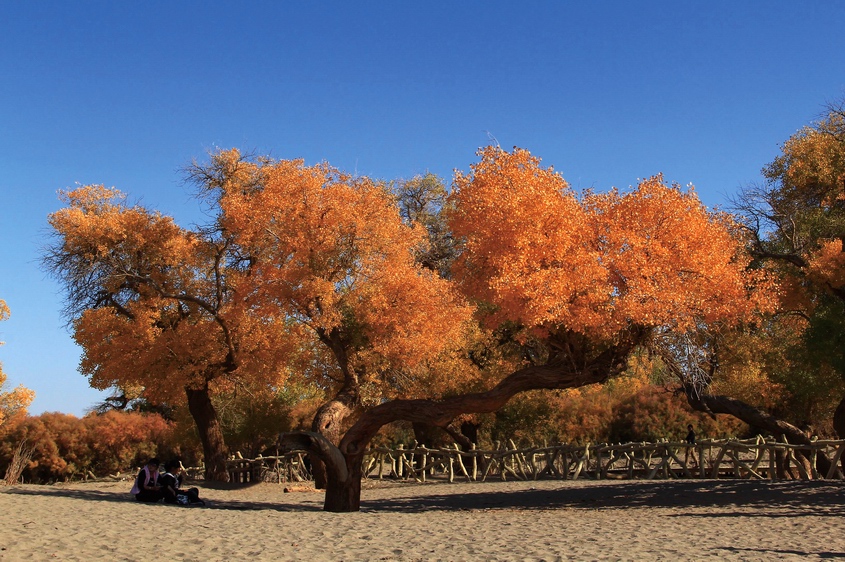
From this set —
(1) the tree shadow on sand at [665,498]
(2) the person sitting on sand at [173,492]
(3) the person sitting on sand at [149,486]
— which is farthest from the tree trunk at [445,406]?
(3) the person sitting on sand at [149,486]

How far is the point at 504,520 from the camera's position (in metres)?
15.4

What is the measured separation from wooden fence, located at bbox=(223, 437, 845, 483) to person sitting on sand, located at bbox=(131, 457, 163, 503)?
13698 millimetres

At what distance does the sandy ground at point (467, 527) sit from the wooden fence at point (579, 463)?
4.30 meters

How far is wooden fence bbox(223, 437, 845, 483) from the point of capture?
25.0m

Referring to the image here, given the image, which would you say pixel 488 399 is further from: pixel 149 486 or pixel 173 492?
pixel 149 486

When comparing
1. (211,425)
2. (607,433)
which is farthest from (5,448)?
(607,433)

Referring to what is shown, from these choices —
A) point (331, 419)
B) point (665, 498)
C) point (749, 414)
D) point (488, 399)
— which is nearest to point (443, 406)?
point (488, 399)

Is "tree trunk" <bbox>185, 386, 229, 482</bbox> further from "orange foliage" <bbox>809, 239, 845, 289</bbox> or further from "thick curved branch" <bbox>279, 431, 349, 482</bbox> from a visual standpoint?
"orange foliage" <bbox>809, 239, 845, 289</bbox>

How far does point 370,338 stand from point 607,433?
79.3ft

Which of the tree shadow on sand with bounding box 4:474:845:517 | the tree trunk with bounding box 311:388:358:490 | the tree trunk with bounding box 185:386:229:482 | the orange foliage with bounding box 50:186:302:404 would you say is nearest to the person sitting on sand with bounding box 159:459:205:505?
the tree shadow on sand with bounding box 4:474:845:517

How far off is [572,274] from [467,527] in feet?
18.9

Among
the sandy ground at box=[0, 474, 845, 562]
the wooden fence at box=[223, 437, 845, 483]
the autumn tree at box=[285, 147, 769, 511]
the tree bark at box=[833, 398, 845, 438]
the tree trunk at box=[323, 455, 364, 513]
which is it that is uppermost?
the autumn tree at box=[285, 147, 769, 511]

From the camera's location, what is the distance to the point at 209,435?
1147 inches

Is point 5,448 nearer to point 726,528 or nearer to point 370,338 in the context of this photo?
point 370,338
